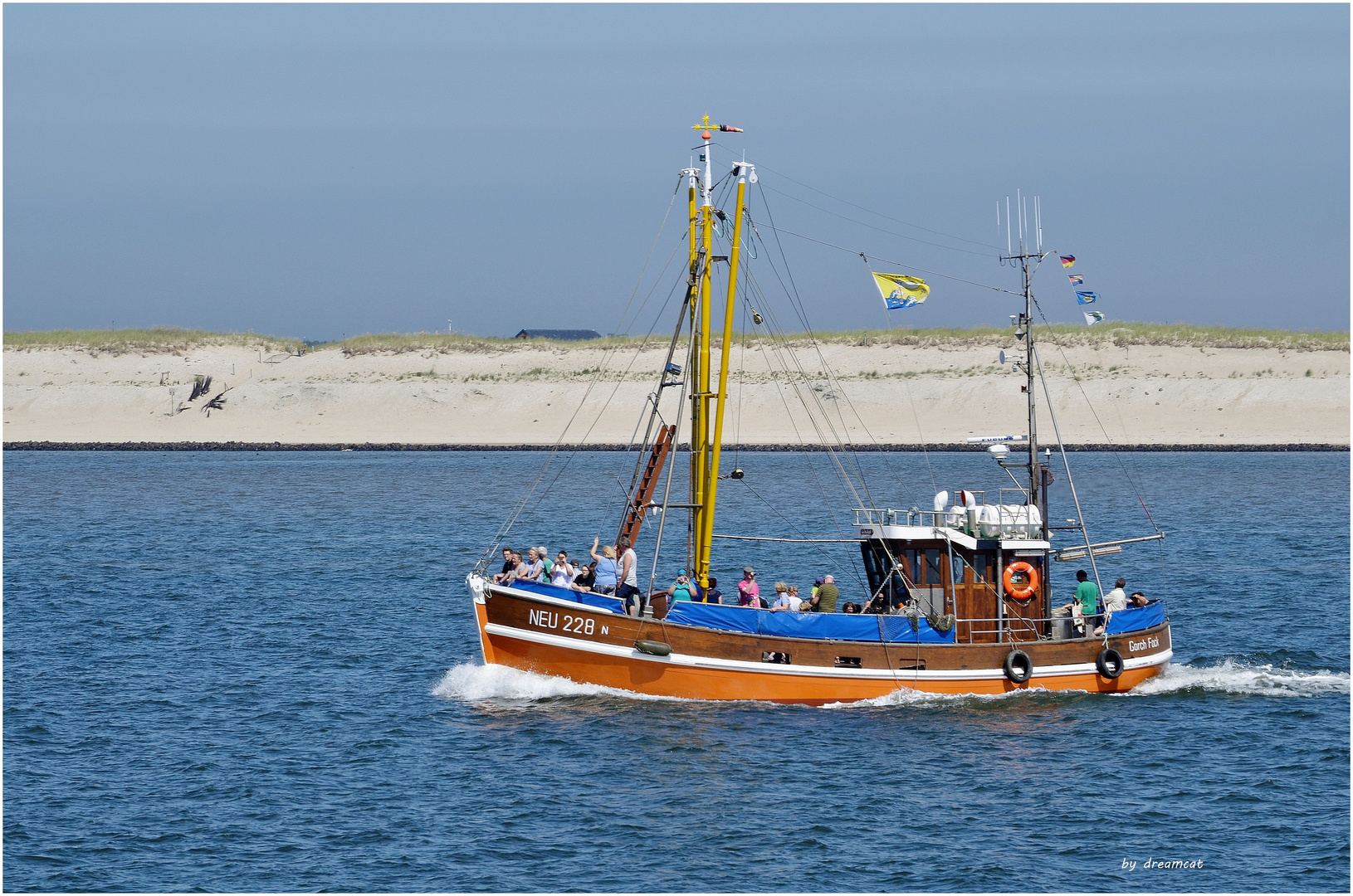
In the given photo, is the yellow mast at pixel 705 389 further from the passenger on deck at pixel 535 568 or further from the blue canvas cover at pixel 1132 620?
the blue canvas cover at pixel 1132 620

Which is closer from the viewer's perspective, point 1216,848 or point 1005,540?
point 1216,848

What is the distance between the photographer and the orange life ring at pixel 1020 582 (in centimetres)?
2875

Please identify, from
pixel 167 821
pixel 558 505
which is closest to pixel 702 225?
pixel 167 821

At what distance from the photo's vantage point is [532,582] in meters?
27.6

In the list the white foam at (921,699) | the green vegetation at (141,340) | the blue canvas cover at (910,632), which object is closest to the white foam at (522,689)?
the white foam at (921,699)

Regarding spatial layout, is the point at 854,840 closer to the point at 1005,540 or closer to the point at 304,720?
the point at 1005,540

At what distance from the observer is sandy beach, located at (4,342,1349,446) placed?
121 meters

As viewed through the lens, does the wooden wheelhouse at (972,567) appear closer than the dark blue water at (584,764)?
No

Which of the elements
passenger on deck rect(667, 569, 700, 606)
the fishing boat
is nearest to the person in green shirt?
the fishing boat

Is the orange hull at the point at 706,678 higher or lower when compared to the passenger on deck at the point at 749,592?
lower

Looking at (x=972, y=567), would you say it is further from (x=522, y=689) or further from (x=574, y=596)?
(x=522, y=689)

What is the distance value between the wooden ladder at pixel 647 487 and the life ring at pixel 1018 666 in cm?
770

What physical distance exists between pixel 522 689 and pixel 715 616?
432cm

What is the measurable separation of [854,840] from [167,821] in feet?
33.4
